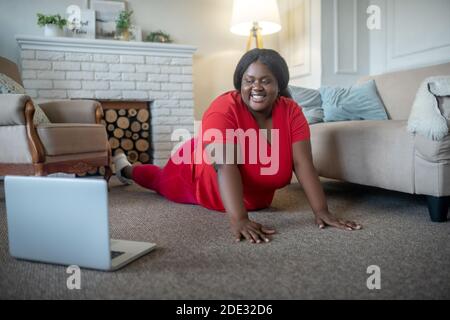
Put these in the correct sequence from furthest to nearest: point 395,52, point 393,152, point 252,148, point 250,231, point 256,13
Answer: point 256,13, point 395,52, point 393,152, point 252,148, point 250,231

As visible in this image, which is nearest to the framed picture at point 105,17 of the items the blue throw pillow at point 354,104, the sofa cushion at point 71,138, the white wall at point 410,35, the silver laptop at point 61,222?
the sofa cushion at point 71,138

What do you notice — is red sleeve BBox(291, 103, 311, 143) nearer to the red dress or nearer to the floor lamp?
the red dress

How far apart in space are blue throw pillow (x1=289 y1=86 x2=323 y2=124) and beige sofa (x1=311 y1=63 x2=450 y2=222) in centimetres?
16

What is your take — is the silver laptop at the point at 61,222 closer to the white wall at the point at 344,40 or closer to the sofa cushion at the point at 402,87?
the sofa cushion at the point at 402,87

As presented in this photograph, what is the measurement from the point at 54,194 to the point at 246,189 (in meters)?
0.84

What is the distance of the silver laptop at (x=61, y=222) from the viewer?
94 cm

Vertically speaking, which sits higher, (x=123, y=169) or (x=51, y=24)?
(x=51, y=24)

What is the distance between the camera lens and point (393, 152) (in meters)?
1.62

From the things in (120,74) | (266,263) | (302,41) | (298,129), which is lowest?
(266,263)

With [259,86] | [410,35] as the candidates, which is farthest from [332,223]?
[410,35]

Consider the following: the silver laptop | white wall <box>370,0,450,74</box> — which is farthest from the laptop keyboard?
white wall <box>370,0,450,74</box>

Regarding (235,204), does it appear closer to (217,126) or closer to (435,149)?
(217,126)

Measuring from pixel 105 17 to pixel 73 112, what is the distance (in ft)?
4.35
